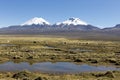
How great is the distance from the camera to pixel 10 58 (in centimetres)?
5234

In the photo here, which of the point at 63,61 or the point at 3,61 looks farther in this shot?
the point at 63,61

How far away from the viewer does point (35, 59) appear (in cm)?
5281

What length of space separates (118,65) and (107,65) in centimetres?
191

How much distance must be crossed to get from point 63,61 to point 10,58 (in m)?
9.82

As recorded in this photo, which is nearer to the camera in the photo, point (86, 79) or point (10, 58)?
point (86, 79)

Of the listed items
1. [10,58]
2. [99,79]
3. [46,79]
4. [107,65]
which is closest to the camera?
[46,79]

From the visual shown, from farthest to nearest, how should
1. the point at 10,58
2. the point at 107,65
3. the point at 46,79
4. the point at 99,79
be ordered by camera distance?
the point at 10,58, the point at 107,65, the point at 99,79, the point at 46,79

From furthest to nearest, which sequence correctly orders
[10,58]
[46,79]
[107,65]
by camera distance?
[10,58], [107,65], [46,79]

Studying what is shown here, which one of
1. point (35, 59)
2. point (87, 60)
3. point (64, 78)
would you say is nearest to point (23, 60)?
point (35, 59)

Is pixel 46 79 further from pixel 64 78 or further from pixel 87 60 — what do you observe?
pixel 87 60

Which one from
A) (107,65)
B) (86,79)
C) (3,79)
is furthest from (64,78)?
(107,65)

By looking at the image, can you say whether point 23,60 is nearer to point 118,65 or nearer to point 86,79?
point 118,65

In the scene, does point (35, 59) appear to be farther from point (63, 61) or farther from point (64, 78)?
point (64, 78)

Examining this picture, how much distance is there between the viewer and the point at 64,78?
105 feet
